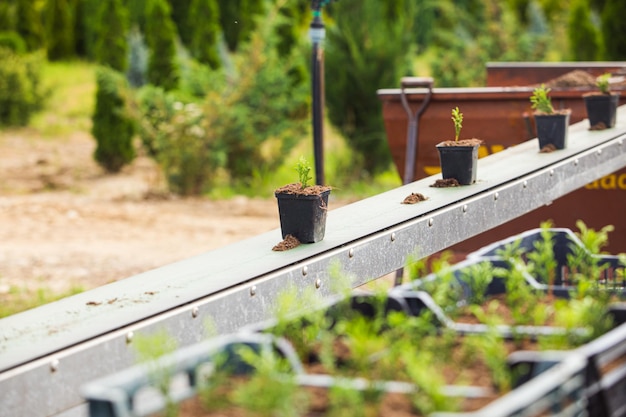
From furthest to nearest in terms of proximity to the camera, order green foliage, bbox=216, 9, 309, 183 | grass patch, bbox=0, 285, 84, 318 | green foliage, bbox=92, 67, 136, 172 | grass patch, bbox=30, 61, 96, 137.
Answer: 1. grass patch, bbox=30, 61, 96, 137
2. green foliage, bbox=92, 67, 136, 172
3. green foliage, bbox=216, 9, 309, 183
4. grass patch, bbox=0, 285, 84, 318

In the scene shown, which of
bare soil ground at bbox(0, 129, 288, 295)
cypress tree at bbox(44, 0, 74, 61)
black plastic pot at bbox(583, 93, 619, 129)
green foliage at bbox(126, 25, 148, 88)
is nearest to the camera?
black plastic pot at bbox(583, 93, 619, 129)

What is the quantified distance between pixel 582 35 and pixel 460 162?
519 inches

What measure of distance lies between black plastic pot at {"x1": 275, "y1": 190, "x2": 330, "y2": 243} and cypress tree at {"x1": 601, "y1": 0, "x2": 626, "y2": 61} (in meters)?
12.3

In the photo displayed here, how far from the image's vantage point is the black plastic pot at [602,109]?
4676 millimetres

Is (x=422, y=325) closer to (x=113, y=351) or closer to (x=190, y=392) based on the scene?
(x=190, y=392)

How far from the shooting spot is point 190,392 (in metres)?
1.48

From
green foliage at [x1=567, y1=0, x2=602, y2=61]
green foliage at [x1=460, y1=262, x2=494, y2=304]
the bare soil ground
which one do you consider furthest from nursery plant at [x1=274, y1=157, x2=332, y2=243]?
green foliage at [x1=567, y1=0, x2=602, y2=61]

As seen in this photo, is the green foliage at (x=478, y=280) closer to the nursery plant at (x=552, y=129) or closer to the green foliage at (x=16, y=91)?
the nursery plant at (x=552, y=129)

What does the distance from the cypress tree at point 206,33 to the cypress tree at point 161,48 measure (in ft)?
3.74

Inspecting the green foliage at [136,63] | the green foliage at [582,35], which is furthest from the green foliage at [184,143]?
the green foliage at [582,35]

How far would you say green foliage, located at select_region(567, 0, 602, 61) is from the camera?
52.6ft

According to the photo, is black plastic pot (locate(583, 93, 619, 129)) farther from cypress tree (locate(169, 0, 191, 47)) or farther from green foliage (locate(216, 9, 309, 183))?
cypress tree (locate(169, 0, 191, 47))

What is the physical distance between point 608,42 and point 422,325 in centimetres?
1380

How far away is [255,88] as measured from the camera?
11.6 m
